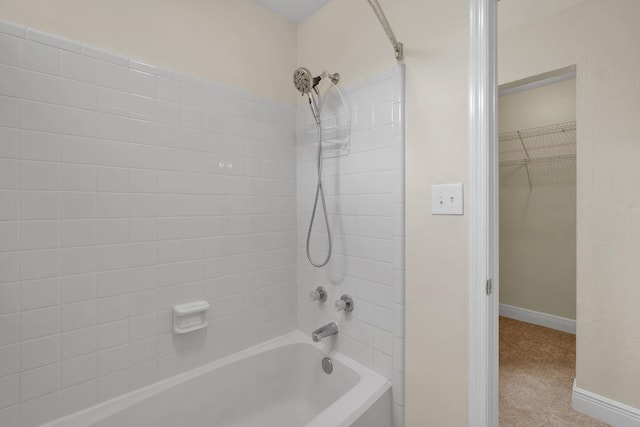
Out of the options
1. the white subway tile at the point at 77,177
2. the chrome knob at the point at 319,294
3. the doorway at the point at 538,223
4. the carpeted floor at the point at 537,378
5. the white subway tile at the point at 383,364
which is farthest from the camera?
the doorway at the point at 538,223

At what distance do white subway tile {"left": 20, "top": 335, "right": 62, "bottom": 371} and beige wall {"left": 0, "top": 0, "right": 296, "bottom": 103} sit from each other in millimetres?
1120

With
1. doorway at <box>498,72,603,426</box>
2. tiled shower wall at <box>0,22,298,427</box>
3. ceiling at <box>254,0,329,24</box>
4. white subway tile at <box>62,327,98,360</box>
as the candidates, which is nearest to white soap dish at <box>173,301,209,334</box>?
tiled shower wall at <box>0,22,298,427</box>

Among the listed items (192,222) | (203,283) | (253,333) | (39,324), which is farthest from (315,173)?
(39,324)

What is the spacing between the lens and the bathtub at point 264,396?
3.77 ft

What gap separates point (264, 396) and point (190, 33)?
1871mm

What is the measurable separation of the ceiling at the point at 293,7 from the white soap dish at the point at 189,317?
1653mm

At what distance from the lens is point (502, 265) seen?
3.28 meters

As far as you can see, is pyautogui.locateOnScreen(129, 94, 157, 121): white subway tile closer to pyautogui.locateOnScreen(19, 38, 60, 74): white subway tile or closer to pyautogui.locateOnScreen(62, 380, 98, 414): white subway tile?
pyautogui.locateOnScreen(19, 38, 60, 74): white subway tile

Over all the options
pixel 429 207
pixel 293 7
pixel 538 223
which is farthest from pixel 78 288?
pixel 538 223

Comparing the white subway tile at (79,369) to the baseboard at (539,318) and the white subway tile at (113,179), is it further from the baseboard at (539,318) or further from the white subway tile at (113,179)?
the baseboard at (539,318)

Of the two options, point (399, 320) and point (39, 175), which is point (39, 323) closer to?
point (39, 175)

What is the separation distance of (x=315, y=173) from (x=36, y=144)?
3.86 ft

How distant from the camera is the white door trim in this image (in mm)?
1060

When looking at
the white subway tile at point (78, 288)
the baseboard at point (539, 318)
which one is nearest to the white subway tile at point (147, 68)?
the white subway tile at point (78, 288)
